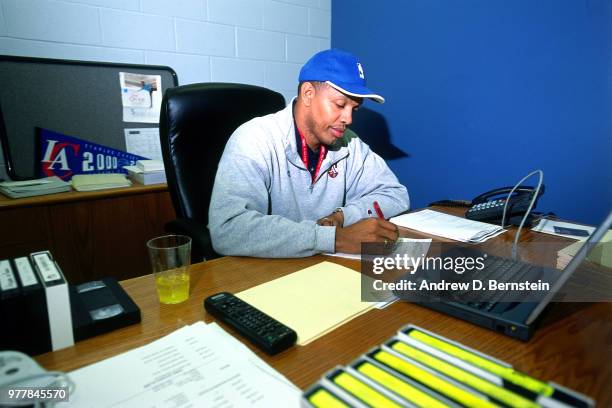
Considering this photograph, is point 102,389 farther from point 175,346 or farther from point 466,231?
point 466,231

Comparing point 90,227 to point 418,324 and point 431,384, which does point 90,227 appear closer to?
point 418,324

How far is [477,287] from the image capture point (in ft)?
2.30

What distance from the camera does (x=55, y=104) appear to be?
1.69 meters

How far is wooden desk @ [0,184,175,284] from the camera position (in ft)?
4.67

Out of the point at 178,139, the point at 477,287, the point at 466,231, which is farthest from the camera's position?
the point at 178,139

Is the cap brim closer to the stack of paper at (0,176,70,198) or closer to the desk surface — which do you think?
the desk surface

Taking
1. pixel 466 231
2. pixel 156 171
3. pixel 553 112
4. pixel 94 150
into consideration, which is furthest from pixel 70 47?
pixel 553 112

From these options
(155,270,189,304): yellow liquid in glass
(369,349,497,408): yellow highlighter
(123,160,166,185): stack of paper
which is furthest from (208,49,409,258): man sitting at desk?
(123,160,166,185): stack of paper

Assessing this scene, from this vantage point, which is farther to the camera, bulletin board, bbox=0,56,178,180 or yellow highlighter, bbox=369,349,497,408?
bulletin board, bbox=0,56,178,180

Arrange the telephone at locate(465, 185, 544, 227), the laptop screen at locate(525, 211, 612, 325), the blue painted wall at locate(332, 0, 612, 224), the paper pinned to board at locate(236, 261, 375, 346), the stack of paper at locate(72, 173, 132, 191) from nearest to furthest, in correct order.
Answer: the laptop screen at locate(525, 211, 612, 325) → the paper pinned to board at locate(236, 261, 375, 346) → the telephone at locate(465, 185, 544, 227) → the blue painted wall at locate(332, 0, 612, 224) → the stack of paper at locate(72, 173, 132, 191)

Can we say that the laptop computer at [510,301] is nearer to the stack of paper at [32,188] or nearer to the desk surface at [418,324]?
the desk surface at [418,324]

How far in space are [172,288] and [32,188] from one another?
1.13 meters

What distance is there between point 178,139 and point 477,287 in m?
0.92

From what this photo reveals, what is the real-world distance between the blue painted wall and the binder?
5.37 feet
